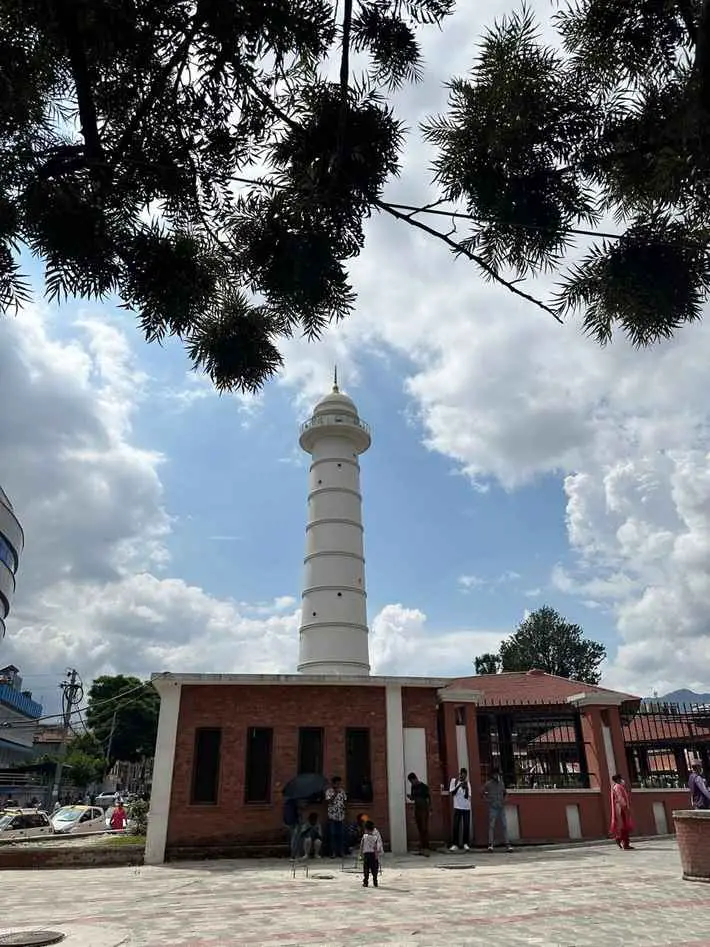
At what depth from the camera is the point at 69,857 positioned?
1458 cm

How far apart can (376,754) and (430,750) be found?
4.30 feet

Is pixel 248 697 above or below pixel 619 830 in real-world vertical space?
above

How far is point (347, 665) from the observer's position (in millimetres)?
28344

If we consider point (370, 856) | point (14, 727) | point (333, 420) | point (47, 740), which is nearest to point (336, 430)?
point (333, 420)

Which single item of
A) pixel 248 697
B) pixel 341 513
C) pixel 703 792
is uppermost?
pixel 341 513

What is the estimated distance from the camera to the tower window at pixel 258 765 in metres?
15.4

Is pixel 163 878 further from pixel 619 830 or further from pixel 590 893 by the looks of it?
pixel 619 830

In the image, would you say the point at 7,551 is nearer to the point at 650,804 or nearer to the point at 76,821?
the point at 76,821

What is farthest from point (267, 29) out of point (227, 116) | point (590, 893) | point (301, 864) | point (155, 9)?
point (301, 864)

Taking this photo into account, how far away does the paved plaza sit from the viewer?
21.6ft

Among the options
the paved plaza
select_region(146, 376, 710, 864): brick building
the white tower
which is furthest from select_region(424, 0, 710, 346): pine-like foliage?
the white tower

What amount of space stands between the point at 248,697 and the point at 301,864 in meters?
3.79

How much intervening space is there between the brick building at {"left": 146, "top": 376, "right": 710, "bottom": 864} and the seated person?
0.86 metres

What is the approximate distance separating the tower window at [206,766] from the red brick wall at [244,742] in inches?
4.8
